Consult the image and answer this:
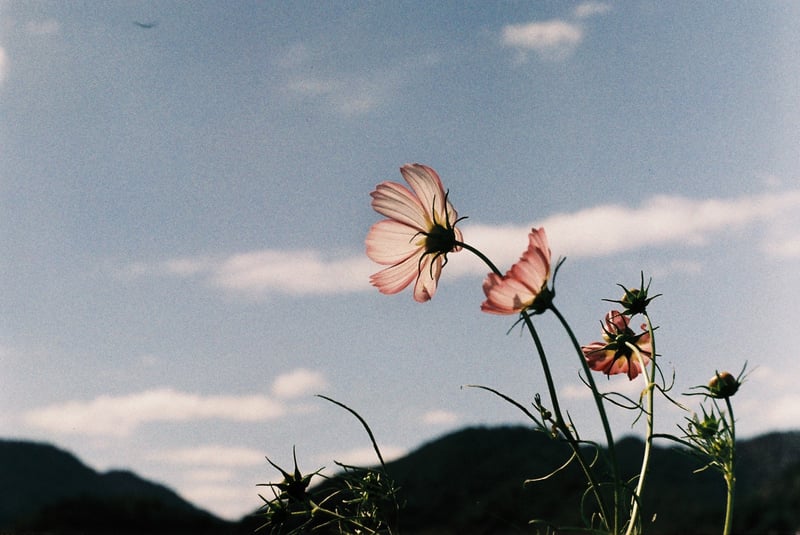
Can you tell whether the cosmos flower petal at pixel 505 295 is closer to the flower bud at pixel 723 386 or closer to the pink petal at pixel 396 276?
the pink petal at pixel 396 276

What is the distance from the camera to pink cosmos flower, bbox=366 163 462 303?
0.81 metres

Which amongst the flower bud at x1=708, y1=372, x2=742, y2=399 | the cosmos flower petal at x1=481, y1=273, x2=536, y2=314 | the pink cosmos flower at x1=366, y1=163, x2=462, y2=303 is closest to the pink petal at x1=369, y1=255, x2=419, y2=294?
the pink cosmos flower at x1=366, y1=163, x2=462, y2=303

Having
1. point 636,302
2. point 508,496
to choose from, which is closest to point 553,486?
point 508,496

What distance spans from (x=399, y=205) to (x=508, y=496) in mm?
7501

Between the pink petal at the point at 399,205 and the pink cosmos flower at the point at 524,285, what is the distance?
A: 16 cm

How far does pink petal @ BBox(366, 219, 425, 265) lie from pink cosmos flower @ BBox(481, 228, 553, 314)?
0.17 metres

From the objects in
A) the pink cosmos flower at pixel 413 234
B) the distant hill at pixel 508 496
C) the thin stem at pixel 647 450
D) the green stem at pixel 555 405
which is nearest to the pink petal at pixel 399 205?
the pink cosmos flower at pixel 413 234

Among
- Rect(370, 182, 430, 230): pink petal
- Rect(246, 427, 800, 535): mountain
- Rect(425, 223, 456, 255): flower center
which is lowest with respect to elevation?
Rect(246, 427, 800, 535): mountain

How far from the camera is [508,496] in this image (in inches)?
310

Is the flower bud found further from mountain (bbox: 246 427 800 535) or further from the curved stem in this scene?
mountain (bbox: 246 427 800 535)

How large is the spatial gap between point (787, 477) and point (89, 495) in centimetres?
601

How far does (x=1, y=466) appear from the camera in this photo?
45.3ft

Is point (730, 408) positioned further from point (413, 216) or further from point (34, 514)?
point (34, 514)

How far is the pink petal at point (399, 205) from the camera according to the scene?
82 centimetres
